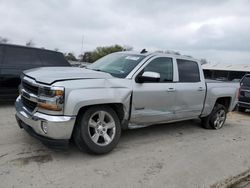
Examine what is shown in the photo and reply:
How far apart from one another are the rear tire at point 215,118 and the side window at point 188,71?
1215 millimetres

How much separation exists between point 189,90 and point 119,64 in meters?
1.69

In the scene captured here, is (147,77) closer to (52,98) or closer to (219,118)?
(52,98)

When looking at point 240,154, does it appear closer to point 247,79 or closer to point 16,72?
point 16,72

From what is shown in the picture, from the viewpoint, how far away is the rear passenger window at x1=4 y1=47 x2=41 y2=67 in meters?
7.14

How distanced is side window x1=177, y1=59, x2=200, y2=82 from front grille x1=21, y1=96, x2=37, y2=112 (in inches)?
120

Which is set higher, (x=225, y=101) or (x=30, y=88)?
(x=30, y=88)

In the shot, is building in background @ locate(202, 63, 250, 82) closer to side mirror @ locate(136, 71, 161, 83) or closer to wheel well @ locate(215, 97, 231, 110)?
wheel well @ locate(215, 97, 231, 110)

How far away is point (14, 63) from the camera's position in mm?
7180

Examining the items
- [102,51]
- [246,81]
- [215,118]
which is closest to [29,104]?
[215,118]

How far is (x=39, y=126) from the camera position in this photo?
370 centimetres

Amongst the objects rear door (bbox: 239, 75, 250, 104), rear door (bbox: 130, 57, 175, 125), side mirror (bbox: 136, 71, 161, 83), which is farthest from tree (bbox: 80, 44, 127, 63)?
side mirror (bbox: 136, 71, 161, 83)

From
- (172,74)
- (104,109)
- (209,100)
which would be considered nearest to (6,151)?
(104,109)

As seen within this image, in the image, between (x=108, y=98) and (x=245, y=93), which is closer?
(x=108, y=98)

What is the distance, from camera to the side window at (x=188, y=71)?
5547 mm
